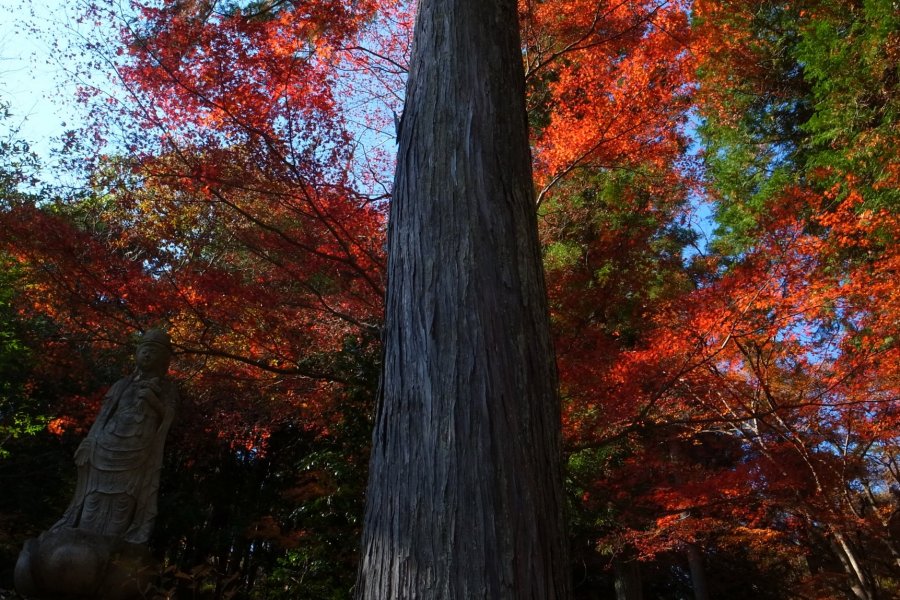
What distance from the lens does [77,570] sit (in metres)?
4.20

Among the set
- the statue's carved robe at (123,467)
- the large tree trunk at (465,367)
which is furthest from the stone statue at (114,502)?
the large tree trunk at (465,367)

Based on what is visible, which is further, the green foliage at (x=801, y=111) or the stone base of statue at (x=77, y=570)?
the green foliage at (x=801, y=111)

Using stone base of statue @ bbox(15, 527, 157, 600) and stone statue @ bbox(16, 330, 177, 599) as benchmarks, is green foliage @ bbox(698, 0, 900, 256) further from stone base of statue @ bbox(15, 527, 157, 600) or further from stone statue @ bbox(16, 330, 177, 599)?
stone base of statue @ bbox(15, 527, 157, 600)

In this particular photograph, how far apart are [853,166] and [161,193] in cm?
1181

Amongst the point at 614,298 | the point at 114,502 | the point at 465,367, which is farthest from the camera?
the point at 614,298

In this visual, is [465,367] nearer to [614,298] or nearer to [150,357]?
[150,357]

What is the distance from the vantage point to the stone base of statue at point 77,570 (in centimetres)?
418

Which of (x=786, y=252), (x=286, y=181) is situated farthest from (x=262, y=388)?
(x=786, y=252)

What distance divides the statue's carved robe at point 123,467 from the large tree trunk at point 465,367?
12.9ft

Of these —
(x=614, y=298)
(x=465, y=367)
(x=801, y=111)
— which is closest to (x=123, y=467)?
(x=465, y=367)

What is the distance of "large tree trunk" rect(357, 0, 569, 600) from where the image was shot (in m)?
1.73

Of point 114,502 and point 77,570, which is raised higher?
point 114,502

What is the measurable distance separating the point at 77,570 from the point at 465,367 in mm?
3880

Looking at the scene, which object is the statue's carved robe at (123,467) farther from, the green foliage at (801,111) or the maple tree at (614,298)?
the green foliage at (801,111)
